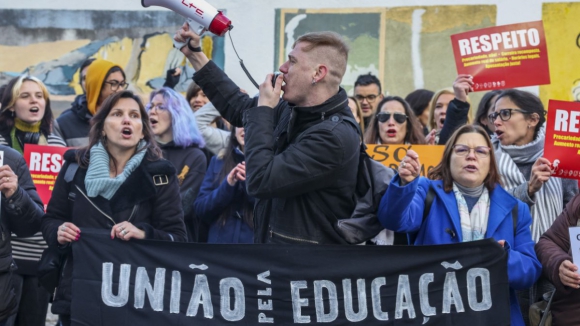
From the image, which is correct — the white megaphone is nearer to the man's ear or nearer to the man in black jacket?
the man in black jacket

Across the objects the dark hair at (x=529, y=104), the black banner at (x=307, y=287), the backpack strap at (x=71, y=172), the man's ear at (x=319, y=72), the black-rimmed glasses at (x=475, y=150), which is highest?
the dark hair at (x=529, y=104)

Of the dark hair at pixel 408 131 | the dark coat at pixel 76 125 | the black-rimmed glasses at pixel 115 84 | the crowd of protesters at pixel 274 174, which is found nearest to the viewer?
the crowd of protesters at pixel 274 174

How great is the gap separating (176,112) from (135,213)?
2051 mm

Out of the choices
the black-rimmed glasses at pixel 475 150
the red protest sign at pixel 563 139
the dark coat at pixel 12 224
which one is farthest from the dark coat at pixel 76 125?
the red protest sign at pixel 563 139

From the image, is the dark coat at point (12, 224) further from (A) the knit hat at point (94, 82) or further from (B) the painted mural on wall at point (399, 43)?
(B) the painted mural on wall at point (399, 43)

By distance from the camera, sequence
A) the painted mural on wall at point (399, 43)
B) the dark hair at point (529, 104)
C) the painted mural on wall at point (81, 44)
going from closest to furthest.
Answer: the dark hair at point (529, 104) → the painted mural on wall at point (399, 43) → the painted mural on wall at point (81, 44)

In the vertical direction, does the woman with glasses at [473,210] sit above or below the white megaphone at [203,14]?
below

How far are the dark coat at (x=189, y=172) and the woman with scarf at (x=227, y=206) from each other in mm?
201

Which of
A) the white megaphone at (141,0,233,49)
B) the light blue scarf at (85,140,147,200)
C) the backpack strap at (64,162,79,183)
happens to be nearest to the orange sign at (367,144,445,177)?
the light blue scarf at (85,140,147,200)

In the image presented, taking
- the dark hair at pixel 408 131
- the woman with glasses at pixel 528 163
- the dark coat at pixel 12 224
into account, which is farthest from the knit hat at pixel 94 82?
the woman with glasses at pixel 528 163

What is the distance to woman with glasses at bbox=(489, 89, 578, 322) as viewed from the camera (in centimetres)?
612

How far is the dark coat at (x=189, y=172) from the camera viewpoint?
7152mm

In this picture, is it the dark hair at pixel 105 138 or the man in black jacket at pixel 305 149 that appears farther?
the dark hair at pixel 105 138

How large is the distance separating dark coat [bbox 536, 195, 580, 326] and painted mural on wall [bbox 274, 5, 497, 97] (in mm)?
5888
